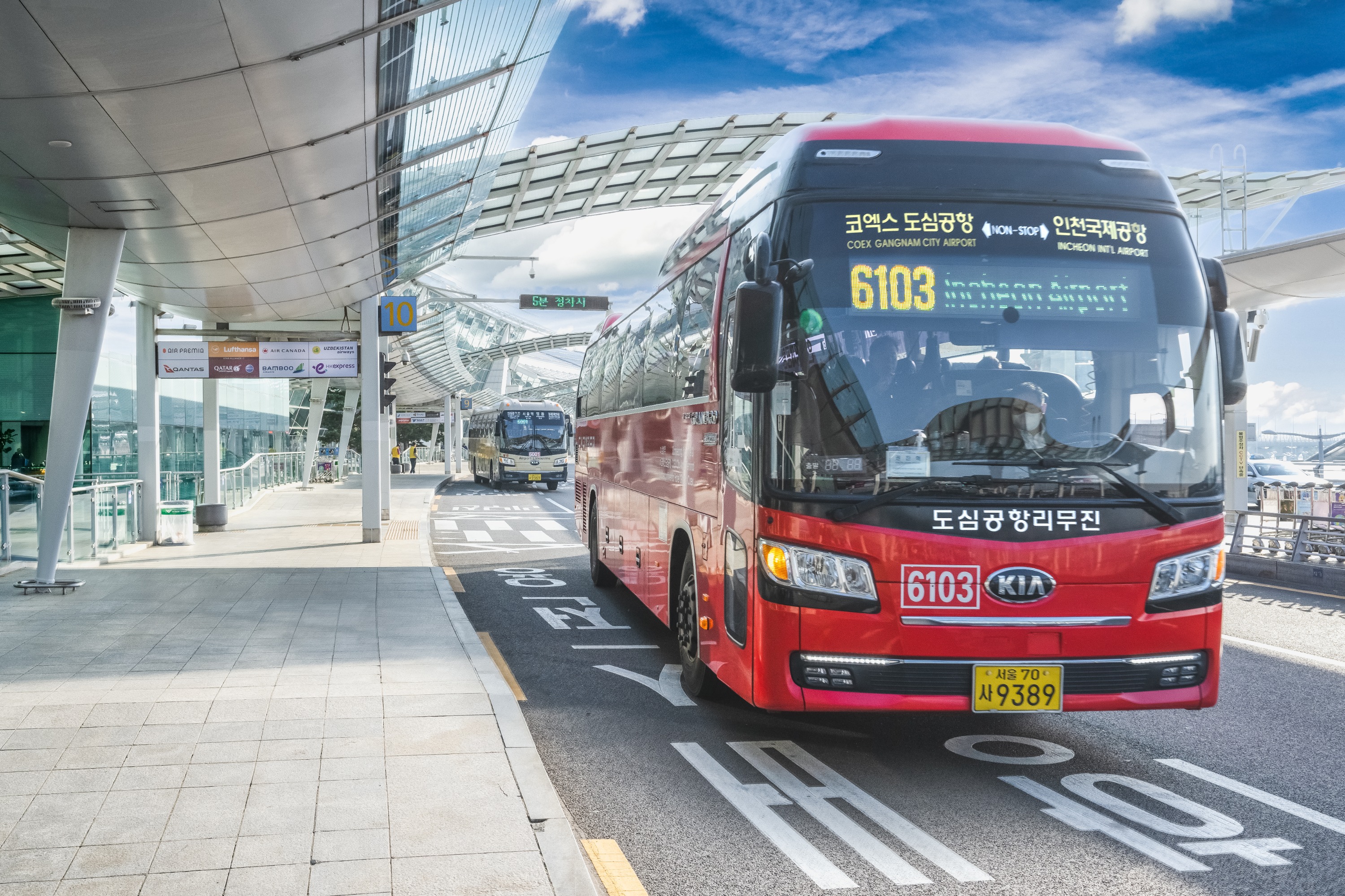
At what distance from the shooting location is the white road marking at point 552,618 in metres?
10.2

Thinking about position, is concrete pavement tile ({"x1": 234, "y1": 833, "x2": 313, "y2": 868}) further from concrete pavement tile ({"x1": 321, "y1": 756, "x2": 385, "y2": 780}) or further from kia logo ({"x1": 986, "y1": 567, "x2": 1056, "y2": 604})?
kia logo ({"x1": 986, "y1": 567, "x2": 1056, "y2": 604})

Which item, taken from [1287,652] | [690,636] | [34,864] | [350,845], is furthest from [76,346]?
[1287,652]

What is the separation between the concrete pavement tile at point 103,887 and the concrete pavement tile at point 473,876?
889mm

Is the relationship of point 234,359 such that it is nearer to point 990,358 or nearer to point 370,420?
point 370,420

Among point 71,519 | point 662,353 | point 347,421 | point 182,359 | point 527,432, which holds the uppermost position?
point 347,421

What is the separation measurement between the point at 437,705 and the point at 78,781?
78.2 inches

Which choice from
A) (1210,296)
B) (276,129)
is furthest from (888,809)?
(276,129)

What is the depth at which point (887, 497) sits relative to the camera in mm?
4992

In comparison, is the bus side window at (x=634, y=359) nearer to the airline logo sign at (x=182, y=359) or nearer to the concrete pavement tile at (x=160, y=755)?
the concrete pavement tile at (x=160, y=755)

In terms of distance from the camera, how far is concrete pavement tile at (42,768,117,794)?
479 centimetres

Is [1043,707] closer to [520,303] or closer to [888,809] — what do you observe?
[888,809]

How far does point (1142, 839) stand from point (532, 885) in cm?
263

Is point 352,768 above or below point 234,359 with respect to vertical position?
below

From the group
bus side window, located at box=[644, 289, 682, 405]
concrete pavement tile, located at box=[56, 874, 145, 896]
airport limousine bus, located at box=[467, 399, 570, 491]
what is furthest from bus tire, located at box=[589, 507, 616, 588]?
airport limousine bus, located at box=[467, 399, 570, 491]
